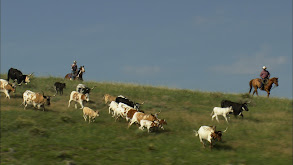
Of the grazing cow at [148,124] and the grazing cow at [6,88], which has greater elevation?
the grazing cow at [6,88]

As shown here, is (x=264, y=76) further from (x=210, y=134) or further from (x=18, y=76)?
(x=18, y=76)

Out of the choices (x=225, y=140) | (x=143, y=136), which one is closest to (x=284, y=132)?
(x=225, y=140)

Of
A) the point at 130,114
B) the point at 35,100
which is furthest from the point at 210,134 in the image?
the point at 35,100

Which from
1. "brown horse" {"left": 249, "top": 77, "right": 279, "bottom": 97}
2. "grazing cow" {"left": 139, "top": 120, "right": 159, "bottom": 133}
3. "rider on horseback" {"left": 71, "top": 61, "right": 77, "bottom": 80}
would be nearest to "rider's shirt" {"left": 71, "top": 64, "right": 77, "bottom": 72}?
"rider on horseback" {"left": 71, "top": 61, "right": 77, "bottom": 80}

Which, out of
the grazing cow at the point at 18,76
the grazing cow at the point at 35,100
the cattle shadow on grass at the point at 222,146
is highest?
the grazing cow at the point at 18,76

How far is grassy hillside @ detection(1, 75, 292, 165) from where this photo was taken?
14227mm

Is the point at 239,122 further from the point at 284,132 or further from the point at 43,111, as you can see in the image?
the point at 43,111

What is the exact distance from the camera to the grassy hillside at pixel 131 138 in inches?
560

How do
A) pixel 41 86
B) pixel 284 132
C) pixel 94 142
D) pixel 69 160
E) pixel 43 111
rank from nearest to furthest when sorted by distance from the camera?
pixel 69 160
pixel 94 142
pixel 284 132
pixel 43 111
pixel 41 86

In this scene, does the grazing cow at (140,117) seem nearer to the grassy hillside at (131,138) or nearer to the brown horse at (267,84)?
the grassy hillside at (131,138)

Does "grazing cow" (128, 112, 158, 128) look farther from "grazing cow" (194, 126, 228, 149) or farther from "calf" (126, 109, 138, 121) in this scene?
"grazing cow" (194, 126, 228, 149)

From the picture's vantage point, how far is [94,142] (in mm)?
16625

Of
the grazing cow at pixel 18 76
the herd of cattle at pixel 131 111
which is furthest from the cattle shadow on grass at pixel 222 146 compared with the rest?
the grazing cow at pixel 18 76

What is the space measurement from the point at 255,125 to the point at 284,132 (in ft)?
6.42
